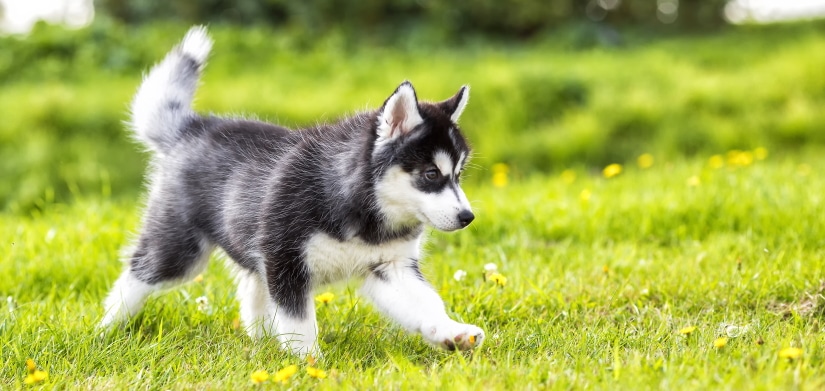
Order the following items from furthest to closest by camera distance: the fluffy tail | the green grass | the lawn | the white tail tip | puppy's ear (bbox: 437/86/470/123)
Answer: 1. the white tail tip
2. the fluffy tail
3. puppy's ear (bbox: 437/86/470/123)
4. the lawn
5. the green grass

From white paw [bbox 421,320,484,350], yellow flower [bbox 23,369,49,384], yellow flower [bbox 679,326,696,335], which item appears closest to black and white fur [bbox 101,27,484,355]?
white paw [bbox 421,320,484,350]

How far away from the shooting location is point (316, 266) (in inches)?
137

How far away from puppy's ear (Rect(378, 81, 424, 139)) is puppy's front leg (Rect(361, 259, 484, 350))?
1.85 ft

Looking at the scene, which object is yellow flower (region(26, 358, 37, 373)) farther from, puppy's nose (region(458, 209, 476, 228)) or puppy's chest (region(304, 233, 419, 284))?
puppy's nose (region(458, 209, 476, 228))

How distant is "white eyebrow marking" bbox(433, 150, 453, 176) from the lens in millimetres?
3373

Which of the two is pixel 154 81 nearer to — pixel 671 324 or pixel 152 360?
pixel 152 360

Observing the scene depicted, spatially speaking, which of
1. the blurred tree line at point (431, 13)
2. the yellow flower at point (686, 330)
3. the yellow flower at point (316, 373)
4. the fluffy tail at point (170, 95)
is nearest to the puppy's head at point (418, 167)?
the yellow flower at point (316, 373)

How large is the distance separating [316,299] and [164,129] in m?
1.13

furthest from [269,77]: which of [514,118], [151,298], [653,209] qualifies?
[151,298]

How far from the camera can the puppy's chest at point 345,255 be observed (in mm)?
3461

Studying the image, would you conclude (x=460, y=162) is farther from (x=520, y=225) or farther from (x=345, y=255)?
(x=520, y=225)

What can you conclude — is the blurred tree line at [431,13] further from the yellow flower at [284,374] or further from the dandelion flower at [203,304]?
the yellow flower at [284,374]

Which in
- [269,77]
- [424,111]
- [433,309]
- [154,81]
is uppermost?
[424,111]

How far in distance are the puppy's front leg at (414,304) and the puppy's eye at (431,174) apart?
413 mm
